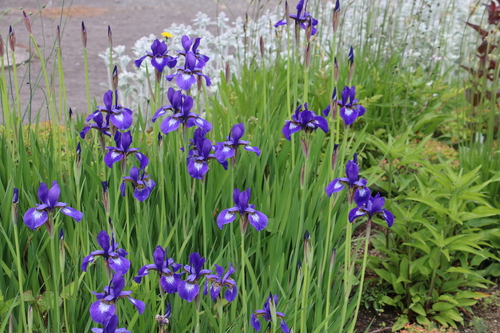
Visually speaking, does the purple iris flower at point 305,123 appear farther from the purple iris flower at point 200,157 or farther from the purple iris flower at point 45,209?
the purple iris flower at point 45,209

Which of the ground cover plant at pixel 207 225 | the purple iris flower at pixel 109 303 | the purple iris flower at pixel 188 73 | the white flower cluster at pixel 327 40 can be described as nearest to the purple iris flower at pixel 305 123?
the ground cover plant at pixel 207 225

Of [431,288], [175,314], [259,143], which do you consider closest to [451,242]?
[431,288]

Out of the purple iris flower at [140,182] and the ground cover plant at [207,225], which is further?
the purple iris flower at [140,182]

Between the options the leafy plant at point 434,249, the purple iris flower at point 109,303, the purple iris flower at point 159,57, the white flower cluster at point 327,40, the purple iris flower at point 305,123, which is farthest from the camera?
the white flower cluster at point 327,40

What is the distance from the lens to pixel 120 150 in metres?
1.74

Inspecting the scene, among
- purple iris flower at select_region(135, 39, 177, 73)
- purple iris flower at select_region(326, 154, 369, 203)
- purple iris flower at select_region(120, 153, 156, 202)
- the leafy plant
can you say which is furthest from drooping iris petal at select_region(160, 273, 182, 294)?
the leafy plant

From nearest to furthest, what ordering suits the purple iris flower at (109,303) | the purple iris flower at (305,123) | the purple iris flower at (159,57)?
the purple iris flower at (109,303), the purple iris flower at (305,123), the purple iris flower at (159,57)

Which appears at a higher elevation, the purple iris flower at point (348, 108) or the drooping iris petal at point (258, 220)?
the purple iris flower at point (348, 108)

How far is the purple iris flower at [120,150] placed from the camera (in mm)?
1692

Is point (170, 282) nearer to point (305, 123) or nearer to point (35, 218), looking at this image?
point (35, 218)

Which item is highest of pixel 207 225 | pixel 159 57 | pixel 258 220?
pixel 159 57

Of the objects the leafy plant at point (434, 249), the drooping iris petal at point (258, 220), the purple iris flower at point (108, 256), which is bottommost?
the leafy plant at point (434, 249)

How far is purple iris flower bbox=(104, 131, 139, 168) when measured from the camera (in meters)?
1.69

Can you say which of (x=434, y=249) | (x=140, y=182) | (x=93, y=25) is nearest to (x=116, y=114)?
(x=140, y=182)
